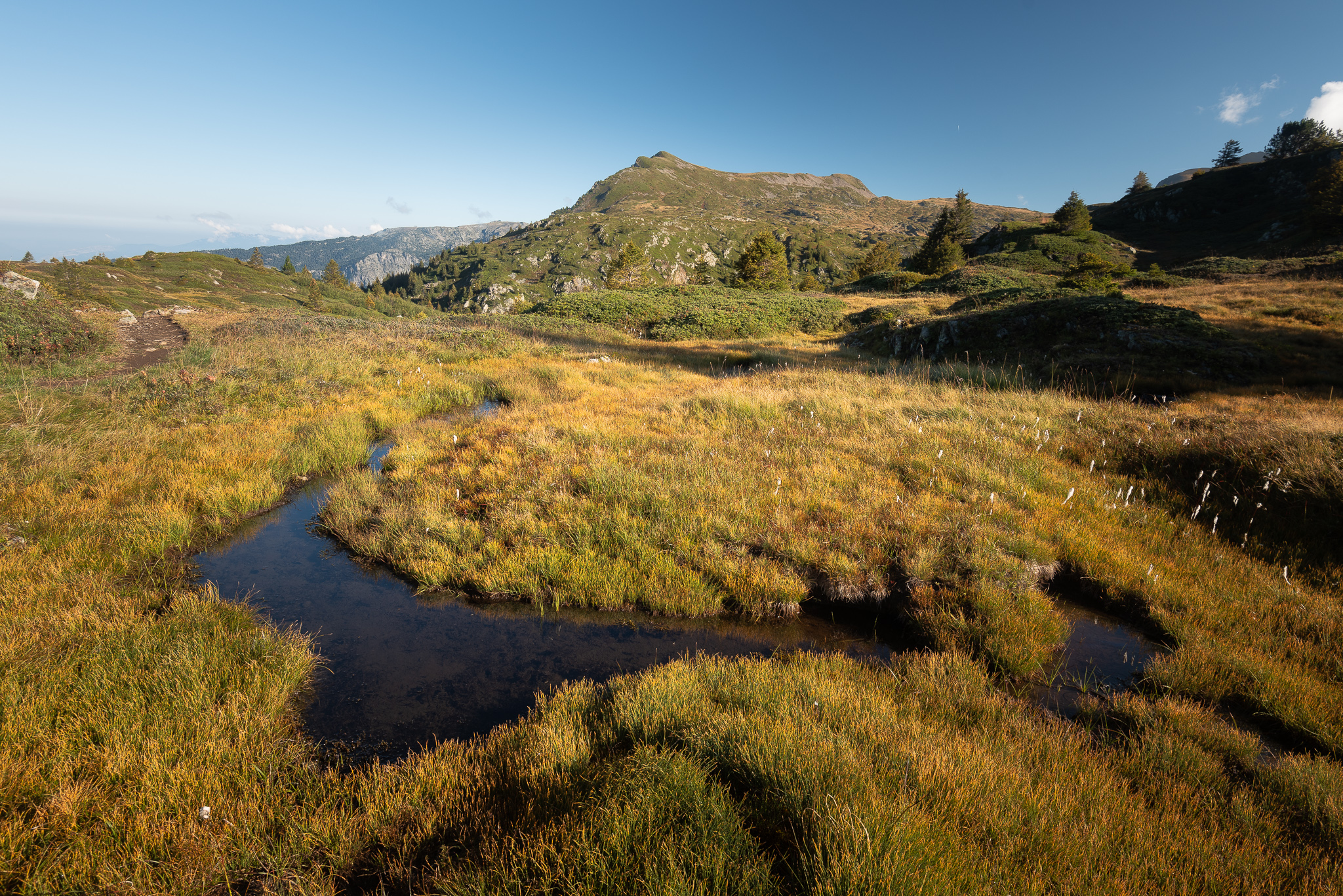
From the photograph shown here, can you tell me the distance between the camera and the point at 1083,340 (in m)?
15.2

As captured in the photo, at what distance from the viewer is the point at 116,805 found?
2570mm

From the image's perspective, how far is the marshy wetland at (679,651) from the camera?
2.38 metres

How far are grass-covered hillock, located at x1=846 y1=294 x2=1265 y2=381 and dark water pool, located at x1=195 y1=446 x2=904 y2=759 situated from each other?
14.5 meters

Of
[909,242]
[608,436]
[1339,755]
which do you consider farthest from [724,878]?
[909,242]

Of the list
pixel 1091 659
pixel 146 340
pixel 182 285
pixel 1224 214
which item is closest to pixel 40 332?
pixel 146 340

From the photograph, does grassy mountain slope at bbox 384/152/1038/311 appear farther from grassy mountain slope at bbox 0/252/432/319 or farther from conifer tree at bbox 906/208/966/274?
conifer tree at bbox 906/208/966/274

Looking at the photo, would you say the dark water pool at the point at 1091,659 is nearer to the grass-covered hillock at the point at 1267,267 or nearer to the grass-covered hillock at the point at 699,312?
the grass-covered hillock at the point at 699,312

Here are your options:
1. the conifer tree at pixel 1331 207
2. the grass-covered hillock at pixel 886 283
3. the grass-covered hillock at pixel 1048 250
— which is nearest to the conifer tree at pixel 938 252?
the grass-covered hillock at pixel 886 283

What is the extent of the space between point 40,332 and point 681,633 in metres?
23.1

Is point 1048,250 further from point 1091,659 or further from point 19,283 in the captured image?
point 19,283

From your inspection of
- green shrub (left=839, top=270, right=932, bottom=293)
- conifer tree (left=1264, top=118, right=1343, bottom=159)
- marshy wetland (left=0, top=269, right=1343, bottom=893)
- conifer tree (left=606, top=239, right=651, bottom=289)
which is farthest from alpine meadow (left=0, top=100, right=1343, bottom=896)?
conifer tree (left=1264, top=118, right=1343, bottom=159)

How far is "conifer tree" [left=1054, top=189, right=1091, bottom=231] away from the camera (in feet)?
161

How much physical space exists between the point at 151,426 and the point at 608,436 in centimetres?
906

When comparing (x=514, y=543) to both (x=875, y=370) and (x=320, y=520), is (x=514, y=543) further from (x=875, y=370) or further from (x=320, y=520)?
(x=875, y=370)
